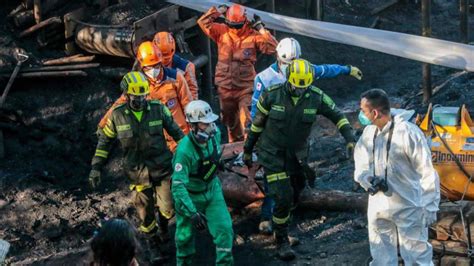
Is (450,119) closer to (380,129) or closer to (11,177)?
(380,129)

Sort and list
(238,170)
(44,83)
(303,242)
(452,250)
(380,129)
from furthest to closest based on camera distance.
A: (44,83) → (238,170) → (303,242) → (452,250) → (380,129)

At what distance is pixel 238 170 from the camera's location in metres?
9.94

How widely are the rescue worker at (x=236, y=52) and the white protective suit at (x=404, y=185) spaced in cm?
379

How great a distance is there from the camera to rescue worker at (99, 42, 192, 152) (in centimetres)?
961

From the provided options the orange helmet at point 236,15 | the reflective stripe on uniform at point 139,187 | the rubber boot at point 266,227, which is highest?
the orange helmet at point 236,15

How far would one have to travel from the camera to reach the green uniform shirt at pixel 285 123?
8.62 metres

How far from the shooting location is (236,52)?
36.3 ft

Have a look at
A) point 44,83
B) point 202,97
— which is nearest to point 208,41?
point 202,97

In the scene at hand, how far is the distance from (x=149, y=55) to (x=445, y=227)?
12.1 feet

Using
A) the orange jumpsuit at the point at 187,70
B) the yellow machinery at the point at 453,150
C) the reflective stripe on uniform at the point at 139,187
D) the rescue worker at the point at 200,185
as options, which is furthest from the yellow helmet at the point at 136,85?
the yellow machinery at the point at 453,150

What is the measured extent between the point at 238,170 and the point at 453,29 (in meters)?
10.4

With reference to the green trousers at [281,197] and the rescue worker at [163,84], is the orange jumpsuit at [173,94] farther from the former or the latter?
the green trousers at [281,197]

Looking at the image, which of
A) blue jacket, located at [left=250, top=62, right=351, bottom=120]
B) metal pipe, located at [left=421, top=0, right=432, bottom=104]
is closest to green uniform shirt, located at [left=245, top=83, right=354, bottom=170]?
blue jacket, located at [left=250, top=62, right=351, bottom=120]

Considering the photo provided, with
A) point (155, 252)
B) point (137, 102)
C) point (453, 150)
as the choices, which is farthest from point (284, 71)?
point (155, 252)
